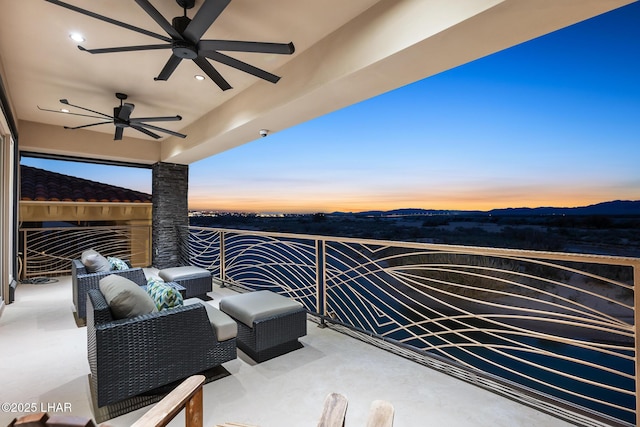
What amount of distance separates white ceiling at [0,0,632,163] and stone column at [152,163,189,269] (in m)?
2.22

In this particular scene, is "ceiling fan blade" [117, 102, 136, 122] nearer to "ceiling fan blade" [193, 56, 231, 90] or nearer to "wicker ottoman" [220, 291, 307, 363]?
"ceiling fan blade" [193, 56, 231, 90]

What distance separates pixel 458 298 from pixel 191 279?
3236mm

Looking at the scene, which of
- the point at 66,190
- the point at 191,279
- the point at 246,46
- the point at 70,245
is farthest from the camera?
the point at 66,190

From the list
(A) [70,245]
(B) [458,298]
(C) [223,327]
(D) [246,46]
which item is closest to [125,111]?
(D) [246,46]

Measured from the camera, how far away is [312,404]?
76.9 inches

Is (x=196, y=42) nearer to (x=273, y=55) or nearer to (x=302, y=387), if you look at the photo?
(x=273, y=55)

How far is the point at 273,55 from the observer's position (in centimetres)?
302

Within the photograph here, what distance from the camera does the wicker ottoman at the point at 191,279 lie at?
153 inches

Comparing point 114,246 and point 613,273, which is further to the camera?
point 114,246

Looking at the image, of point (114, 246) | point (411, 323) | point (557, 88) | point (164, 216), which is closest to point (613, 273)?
point (411, 323)

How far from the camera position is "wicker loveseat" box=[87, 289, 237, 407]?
1774 millimetres

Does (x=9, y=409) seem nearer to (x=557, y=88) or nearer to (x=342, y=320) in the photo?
(x=342, y=320)

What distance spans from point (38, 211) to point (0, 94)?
3.81 meters

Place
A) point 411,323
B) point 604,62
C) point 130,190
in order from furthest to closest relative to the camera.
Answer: point 130,190 → point 604,62 → point 411,323
